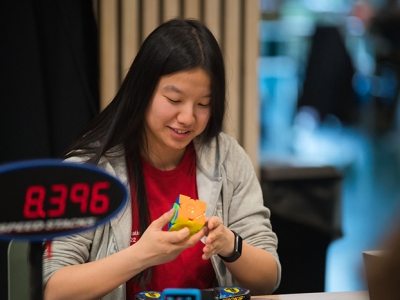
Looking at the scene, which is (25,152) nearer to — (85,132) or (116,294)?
(85,132)

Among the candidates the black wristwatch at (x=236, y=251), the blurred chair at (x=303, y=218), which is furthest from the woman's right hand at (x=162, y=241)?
the blurred chair at (x=303, y=218)

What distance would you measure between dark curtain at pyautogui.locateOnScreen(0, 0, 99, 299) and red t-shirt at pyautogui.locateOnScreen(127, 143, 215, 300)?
68cm

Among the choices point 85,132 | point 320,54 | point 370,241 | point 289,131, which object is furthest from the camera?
point 289,131

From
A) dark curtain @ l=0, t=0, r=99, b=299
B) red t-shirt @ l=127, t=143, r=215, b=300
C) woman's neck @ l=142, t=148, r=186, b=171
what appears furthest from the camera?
dark curtain @ l=0, t=0, r=99, b=299

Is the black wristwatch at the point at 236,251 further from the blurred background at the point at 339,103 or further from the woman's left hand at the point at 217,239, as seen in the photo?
Result: the blurred background at the point at 339,103

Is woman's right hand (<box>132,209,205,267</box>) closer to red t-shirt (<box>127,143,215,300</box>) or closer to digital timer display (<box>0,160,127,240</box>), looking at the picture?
red t-shirt (<box>127,143,215,300</box>)

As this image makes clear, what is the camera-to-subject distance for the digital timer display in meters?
0.78

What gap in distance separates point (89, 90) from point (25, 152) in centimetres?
40

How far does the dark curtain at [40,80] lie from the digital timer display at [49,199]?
1.64 metres

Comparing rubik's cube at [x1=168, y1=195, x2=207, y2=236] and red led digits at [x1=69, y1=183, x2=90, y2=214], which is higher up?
red led digits at [x1=69, y1=183, x2=90, y2=214]

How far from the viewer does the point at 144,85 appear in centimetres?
179

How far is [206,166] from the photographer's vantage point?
2006 mm

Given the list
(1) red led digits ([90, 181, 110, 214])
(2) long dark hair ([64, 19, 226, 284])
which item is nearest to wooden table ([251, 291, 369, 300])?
(2) long dark hair ([64, 19, 226, 284])

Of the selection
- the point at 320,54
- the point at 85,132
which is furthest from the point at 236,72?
the point at 320,54
